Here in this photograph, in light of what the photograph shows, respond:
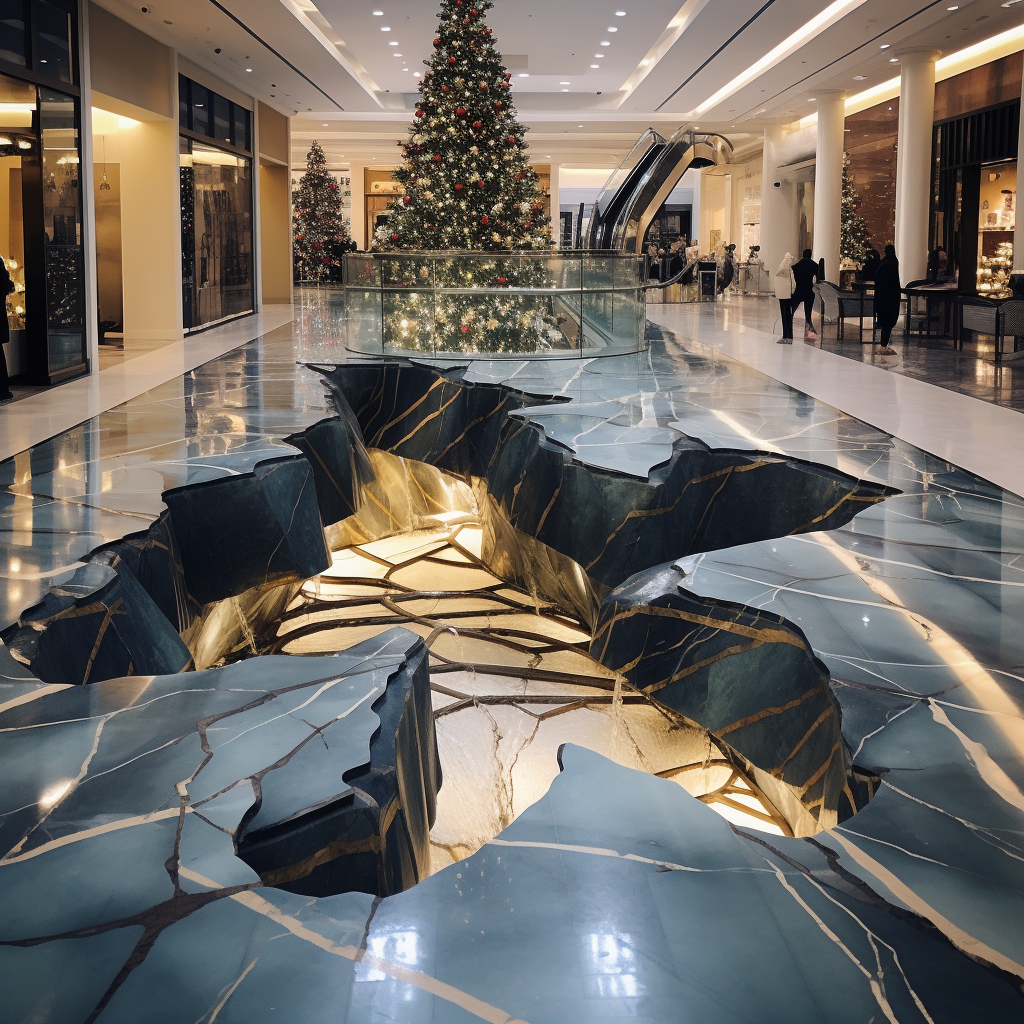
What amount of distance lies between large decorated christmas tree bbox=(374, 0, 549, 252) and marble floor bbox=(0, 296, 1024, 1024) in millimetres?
9350

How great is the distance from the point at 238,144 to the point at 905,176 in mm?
11471

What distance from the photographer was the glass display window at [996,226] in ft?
51.6

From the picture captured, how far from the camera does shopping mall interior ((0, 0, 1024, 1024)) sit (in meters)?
2.04

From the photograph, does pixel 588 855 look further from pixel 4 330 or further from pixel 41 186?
pixel 41 186

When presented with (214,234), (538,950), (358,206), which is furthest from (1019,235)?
(358,206)

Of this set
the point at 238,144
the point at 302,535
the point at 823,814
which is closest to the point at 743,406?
the point at 302,535

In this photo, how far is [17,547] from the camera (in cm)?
444

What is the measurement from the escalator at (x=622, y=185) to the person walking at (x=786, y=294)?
2863 millimetres

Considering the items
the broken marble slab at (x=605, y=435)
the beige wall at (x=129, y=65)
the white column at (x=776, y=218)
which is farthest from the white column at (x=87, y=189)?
the white column at (x=776, y=218)

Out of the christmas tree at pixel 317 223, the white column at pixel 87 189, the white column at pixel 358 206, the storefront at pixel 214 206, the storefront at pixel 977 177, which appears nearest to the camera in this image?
the white column at pixel 87 189

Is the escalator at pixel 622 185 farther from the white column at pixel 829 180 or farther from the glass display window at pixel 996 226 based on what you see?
the white column at pixel 829 180

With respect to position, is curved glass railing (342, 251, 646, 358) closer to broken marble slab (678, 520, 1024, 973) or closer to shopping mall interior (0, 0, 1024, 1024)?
shopping mall interior (0, 0, 1024, 1024)

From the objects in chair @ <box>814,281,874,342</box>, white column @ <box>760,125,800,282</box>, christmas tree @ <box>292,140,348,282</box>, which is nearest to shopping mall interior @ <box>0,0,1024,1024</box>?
chair @ <box>814,281,874,342</box>

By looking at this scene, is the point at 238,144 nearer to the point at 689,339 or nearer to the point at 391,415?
the point at 689,339
